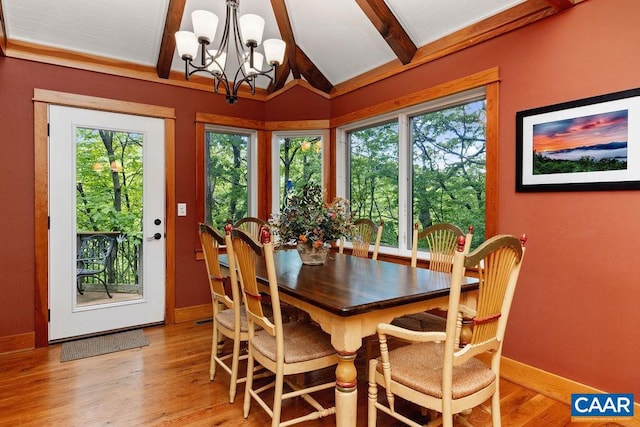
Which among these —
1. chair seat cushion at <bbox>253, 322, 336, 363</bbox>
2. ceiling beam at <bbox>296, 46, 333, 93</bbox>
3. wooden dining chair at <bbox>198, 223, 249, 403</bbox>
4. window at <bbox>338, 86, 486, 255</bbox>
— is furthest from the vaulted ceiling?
chair seat cushion at <bbox>253, 322, 336, 363</bbox>

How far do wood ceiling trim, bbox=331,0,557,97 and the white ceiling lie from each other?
0.17ft

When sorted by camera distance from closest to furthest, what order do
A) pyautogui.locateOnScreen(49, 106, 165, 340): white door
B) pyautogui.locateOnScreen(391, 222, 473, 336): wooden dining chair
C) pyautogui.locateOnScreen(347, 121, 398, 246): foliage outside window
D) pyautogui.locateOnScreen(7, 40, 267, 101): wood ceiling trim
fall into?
pyautogui.locateOnScreen(391, 222, 473, 336): wooden dining chair → pyautogui.locateOnScreen(7, 40, 267, 101): wood ceiling trim → pyautogui.locateOnScreen(49, 106, 165, 340): white door → pyautogui.locateOnScreen(347, 121, 398, 246): foliage outside window

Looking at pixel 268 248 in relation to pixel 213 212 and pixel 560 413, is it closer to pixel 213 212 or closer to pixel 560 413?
pixel 560 413

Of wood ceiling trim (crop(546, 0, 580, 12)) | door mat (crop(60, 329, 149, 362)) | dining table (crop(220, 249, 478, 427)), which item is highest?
wood ceiling trim (crop(546, 0, 580, 12))

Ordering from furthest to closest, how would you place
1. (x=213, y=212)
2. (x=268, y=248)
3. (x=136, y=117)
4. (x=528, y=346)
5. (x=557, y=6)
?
(x=213, y=212) < (x=136, y=117) < (x=528, y=346) < (x=557, y=6) < (x=268, y=248)

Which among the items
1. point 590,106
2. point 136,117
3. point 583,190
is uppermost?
point 136,117

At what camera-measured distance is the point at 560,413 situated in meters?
2.17

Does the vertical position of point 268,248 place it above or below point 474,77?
below

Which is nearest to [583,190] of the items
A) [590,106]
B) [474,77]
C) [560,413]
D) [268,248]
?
[590,106]

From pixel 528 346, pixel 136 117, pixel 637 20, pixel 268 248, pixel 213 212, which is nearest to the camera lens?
pixel 268 248

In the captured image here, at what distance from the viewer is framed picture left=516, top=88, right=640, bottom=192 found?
2066mm

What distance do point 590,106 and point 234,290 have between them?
2.33m

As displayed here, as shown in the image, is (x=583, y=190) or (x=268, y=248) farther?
(x=583, y=190)

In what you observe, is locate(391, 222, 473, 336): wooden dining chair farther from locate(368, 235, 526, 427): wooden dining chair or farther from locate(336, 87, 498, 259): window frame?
locate(368, 235, 526, 427): wooden dining chair
